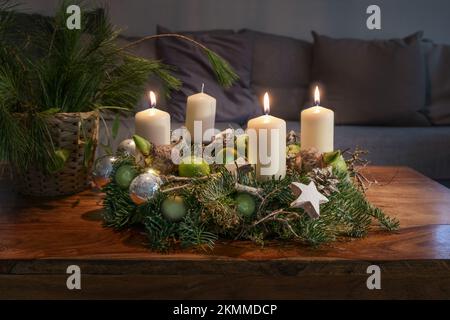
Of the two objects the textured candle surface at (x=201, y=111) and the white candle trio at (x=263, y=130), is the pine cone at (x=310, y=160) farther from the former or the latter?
the textured candle surface at (x=201, y=111)

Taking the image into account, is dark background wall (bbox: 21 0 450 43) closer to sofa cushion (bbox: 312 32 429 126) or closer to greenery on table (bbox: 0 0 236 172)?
sofa cushion (bbox: 312 32 429 126)

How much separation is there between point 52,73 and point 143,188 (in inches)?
14.0

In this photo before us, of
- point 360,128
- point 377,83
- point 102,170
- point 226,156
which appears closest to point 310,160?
point 226,156

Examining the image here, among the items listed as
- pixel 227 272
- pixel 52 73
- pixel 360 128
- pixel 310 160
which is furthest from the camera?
pixel 360 128

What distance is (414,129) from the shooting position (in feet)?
8.75

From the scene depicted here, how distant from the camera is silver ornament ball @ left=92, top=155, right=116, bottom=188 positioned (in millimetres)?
1215

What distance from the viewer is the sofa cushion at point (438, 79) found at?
9.41 feet

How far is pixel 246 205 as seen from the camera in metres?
0.94

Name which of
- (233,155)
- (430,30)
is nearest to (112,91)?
(233,155)

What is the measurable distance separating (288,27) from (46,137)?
227cm

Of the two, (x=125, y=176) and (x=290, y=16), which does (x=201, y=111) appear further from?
(x=290, y=16)

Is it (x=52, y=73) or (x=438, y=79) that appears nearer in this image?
(x=52, y=73)

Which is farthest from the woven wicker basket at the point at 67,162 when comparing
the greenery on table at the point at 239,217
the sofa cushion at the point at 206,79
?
the sofa cushion at the point at 206,79
